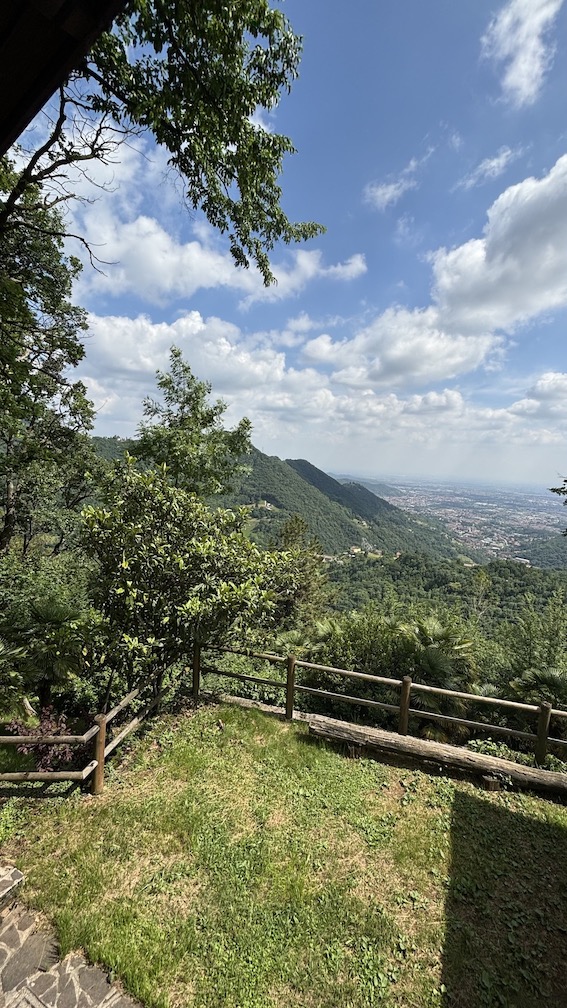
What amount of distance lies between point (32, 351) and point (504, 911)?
7.96 m

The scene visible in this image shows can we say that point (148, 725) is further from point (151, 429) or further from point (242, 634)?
point (151, 429)

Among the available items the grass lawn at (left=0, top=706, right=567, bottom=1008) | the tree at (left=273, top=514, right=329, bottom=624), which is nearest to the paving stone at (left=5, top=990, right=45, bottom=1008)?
the grass lawn at (left=0, top=706, right=567, bottom=1008)

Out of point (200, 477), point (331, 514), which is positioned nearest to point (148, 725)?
point (200, 477)

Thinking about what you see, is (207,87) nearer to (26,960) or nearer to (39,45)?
(39,45)

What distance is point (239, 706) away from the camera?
6.06 meters

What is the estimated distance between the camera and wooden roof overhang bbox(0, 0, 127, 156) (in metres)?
1.44

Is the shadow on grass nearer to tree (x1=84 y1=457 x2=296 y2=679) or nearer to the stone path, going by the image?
the stone path

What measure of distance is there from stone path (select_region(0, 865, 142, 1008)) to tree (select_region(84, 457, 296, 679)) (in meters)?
2.32

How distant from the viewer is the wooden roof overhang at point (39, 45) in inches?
56.7

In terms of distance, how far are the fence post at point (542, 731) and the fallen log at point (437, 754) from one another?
0.85ft

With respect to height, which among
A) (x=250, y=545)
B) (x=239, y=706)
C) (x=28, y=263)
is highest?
(x=28, y=263)

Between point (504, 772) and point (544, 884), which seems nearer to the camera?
point (544, 884)

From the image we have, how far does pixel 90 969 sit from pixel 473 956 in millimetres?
2820

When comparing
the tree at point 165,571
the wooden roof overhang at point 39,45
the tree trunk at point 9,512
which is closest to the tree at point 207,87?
the wooden roof overhang at point 39,45
